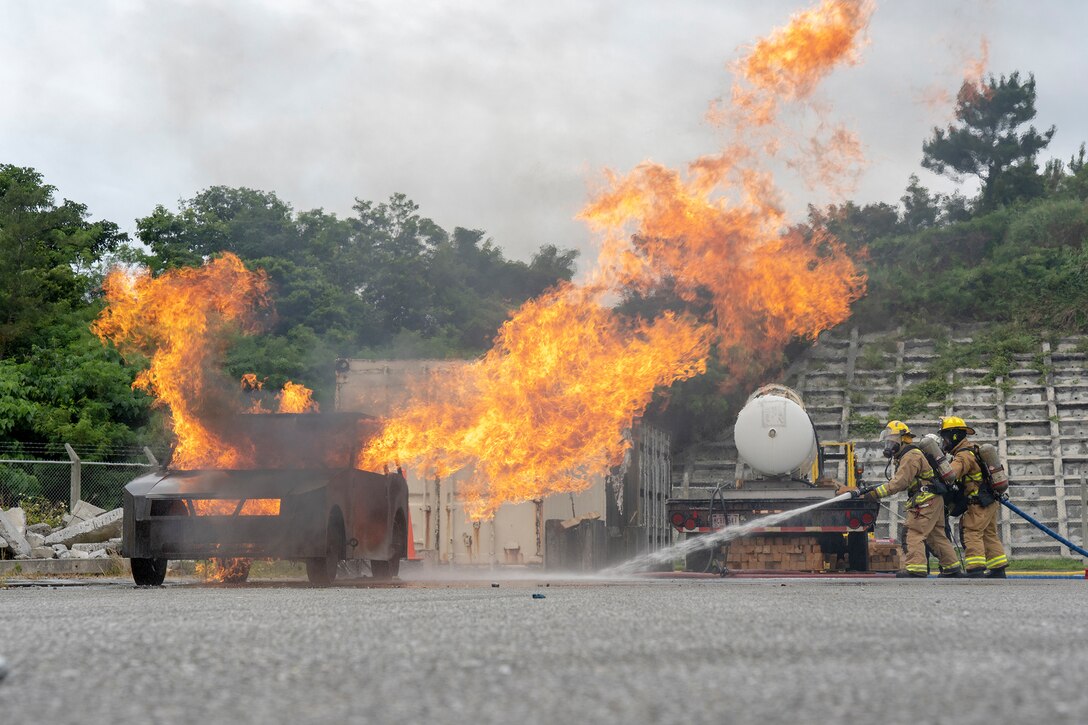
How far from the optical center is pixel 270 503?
12.6 m

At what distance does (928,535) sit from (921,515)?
0.26m

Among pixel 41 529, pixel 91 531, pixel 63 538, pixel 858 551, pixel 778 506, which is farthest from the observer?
pixel 41 529

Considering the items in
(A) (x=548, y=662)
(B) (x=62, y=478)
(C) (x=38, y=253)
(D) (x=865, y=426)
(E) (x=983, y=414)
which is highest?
(C) (x=38, y=253)

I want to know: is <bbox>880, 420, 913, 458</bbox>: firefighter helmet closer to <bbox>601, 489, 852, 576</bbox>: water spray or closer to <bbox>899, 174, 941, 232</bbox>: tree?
<bbox>601, 489, 852, 576</bbox>: water spray

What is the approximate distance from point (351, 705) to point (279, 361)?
2822 cm

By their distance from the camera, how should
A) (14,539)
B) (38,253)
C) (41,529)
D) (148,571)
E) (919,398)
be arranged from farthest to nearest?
(919,398) → (38,253) → (41,529) → (14,539) → (148,571)

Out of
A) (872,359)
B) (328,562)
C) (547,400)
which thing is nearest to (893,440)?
(547,400)

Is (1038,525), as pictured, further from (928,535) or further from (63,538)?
(63,538)

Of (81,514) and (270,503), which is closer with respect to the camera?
(270,503)

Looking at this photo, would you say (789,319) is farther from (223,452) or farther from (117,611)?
(117,611)

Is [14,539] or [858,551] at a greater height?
[14,539]

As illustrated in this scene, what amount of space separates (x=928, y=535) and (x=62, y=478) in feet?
48.4

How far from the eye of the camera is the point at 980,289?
4512cm

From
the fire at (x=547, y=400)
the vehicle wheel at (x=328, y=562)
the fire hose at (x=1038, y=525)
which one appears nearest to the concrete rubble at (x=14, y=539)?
the fire at (x=547, y=400)
